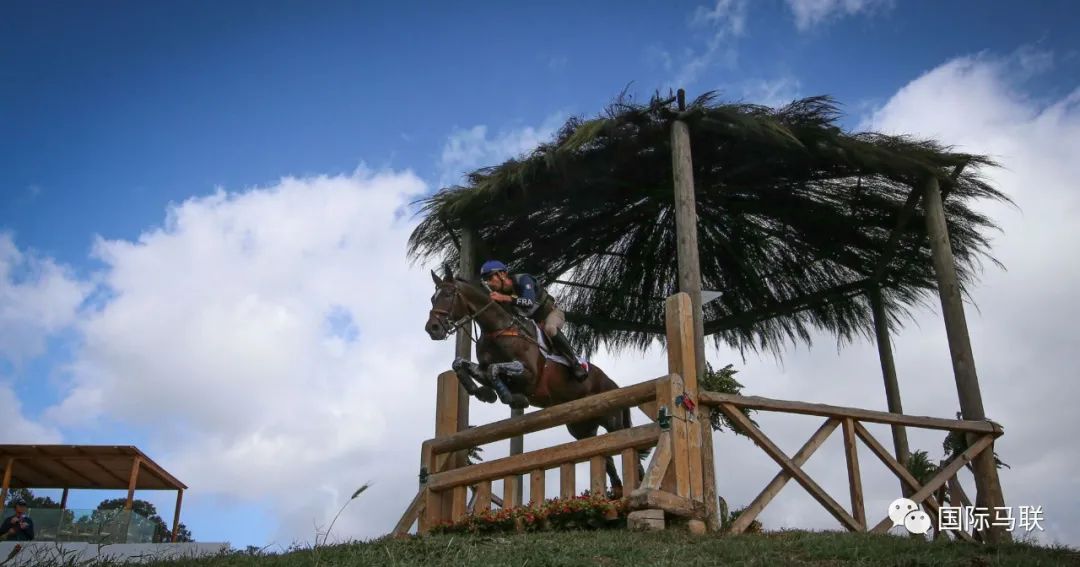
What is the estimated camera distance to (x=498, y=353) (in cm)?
968

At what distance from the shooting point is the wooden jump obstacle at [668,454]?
308 inches

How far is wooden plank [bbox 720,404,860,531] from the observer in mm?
8734

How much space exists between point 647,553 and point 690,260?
16.0 ft

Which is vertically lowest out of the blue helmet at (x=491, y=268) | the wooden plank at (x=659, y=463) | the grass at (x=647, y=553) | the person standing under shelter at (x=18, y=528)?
the grass at (x=647, y=553)

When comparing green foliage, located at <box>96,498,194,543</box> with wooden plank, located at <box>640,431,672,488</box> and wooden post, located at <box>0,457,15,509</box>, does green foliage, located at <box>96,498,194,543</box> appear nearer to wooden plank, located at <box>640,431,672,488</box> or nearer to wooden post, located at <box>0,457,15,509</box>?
wooden post, located at <box>0,457,15,509</box>

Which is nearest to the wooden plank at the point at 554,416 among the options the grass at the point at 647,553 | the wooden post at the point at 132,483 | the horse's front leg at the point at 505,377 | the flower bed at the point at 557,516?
the horse's front leg at the point at 505,377

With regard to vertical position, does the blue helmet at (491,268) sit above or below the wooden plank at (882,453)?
above

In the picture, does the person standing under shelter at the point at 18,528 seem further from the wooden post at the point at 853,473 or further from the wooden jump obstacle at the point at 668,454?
the wooden post at the point at 853,473

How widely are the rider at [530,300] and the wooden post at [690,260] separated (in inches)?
55.1

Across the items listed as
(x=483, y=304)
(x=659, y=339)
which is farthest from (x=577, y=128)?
(x=659, y=339)

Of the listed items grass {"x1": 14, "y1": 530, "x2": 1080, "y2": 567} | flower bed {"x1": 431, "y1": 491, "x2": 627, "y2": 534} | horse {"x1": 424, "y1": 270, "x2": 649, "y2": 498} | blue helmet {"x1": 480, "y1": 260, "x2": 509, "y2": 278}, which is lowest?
grass {"x1": 14, "y1": 530, "x2": 1080, "y2": 567}

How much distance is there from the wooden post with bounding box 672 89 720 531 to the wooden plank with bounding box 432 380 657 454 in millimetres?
484

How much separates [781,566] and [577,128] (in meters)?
7.14

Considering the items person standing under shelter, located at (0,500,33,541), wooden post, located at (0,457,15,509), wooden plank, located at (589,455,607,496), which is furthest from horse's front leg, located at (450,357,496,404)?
wooden post, located at (0,457,15,509)
